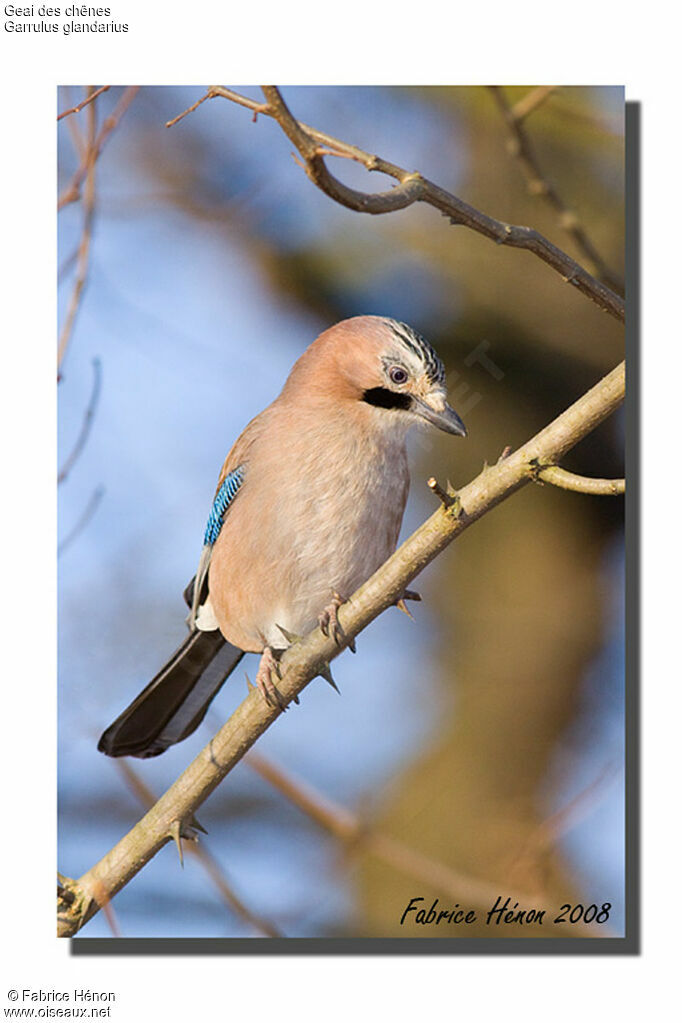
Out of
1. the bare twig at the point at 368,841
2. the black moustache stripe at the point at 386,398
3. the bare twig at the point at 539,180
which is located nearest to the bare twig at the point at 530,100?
the bare twig at the point at 539,180

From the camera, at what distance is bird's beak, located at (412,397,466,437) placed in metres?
3.37

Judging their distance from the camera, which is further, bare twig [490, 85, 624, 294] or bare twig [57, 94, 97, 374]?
bare twig [57, 94, 97, 374]

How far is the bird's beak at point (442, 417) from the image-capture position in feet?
11.1

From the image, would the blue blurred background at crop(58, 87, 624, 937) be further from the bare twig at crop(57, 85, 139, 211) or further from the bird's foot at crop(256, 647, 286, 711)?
the bird's foot at crop(256, 647, 286, 711)

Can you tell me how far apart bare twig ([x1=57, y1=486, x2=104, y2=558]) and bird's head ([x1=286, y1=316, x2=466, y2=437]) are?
69 centimetres

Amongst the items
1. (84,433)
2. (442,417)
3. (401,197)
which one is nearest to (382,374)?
(442,417)

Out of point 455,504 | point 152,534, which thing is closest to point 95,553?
point 152,534

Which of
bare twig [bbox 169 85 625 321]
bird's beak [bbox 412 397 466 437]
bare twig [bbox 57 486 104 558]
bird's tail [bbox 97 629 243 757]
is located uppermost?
bare twig [bbox 169 85 625 321]

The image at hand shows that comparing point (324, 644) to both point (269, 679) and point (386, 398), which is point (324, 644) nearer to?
point (269, 679)

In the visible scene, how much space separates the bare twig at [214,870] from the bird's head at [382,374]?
1.31m

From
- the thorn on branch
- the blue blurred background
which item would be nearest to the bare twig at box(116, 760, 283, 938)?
the blue blurred background

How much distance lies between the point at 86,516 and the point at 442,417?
1.17m

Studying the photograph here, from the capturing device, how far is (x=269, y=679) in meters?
3.28

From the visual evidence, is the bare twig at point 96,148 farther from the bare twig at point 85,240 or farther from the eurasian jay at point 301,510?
→ the eurasian jay at point 301,510
